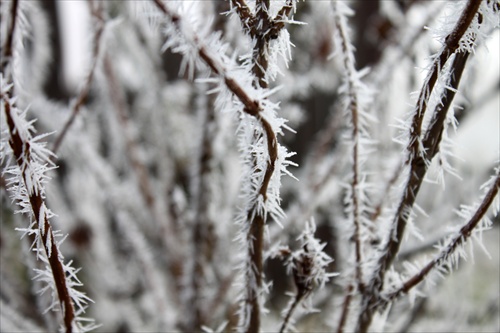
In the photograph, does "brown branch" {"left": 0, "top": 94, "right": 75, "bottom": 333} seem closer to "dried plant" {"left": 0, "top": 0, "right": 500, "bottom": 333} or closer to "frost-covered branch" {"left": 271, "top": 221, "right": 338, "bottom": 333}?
"dried plant" {"left": 0, "top": 0, "right": 500, "bottom": 333}

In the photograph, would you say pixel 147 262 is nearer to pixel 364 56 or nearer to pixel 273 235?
pixel 273 235

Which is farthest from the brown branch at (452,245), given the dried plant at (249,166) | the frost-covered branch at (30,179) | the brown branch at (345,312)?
the frost-covered branch at (30,179)

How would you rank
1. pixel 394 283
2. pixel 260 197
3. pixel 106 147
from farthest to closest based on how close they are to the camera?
1. pixel 106 147
2. pixel 394 283
3. pixel 260 197

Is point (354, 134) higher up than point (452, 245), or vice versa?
point (354, 134)

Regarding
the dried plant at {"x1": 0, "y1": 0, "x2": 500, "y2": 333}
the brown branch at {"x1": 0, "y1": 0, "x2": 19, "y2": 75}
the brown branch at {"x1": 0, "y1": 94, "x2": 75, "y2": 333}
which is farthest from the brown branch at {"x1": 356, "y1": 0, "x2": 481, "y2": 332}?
the brown branch at {"x1": 0, "y1": 0, "x2": 19, "y2": 75}

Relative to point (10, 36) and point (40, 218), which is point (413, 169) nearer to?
point (40, 218)

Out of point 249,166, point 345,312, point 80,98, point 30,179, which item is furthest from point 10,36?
point 345,312

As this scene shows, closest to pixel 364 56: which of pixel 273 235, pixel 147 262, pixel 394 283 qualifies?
pixel 273 235

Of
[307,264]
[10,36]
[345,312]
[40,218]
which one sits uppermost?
[10,36]
